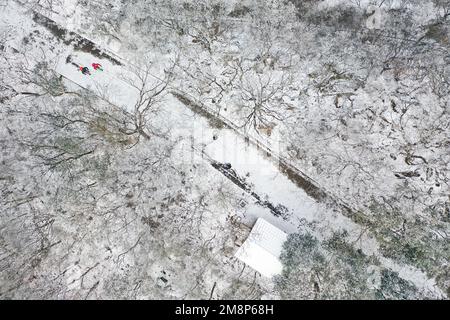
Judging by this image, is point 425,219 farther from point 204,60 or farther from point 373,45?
point 204,60

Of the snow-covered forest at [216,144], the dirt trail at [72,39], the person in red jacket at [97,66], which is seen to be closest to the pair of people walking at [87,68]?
the person in red jacket at [97,66]

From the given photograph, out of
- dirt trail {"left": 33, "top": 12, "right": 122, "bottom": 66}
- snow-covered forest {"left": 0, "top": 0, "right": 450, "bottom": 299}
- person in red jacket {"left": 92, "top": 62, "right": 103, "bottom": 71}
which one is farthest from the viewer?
dirt trail {"left": 33, "top": 12, "right": 122, "bottom": 66}

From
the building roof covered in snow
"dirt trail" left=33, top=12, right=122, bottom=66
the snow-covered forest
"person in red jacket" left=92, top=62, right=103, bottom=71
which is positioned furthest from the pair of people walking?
the building roof covered in snow

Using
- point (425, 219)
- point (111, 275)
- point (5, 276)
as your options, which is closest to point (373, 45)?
point (425, 219)

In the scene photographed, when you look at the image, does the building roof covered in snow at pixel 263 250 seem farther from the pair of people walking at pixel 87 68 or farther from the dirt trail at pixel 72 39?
the pair of people walking at pixel 87 68

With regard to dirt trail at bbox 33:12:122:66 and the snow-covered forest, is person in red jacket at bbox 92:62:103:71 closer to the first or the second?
the snow-covered forest

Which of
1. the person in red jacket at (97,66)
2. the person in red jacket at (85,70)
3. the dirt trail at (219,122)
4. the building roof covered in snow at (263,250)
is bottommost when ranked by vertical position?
the building roof covered in snow at (263,250)
